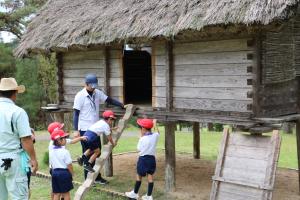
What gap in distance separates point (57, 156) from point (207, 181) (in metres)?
4.78

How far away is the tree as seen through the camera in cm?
2380

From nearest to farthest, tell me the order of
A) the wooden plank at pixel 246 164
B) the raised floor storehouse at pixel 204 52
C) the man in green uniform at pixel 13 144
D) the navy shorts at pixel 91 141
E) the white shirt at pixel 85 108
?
the man in green uniform at pixel 13 144 < the raised floor storehouse at pixel 204 52 < the wooden plank at pixel 246 164 < the navy shorts at pixel 91 141 < the white shirt at pixel 85 108

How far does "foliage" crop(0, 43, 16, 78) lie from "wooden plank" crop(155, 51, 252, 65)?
53.4 feet

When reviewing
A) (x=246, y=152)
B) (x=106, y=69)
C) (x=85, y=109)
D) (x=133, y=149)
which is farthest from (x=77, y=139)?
(x=133, y=149)

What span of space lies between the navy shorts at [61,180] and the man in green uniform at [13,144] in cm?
150

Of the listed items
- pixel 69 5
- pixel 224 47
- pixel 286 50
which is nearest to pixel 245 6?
pixel 224 47

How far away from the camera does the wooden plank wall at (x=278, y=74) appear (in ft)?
26.4

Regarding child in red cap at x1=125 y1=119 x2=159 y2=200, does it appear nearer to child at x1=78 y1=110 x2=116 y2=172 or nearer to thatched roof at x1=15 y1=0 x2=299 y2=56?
child at x1=78 y1=110 x2=116 y2=172

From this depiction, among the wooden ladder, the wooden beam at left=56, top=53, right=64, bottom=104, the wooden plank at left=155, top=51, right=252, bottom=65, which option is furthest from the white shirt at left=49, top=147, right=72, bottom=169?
the wooden beam at left=56, top=53, right=64, bottom=104

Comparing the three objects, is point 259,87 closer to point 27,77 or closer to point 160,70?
point 160,70

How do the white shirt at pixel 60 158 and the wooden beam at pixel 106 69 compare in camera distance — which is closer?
the white shirt at pixel 60 158

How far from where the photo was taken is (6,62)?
24.2 meters

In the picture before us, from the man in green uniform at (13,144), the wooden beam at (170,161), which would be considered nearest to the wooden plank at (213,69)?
the wooden beam at (170,161)

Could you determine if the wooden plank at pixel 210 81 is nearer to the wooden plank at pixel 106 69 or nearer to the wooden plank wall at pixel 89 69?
the wooden plank wall at pixel 89 69
